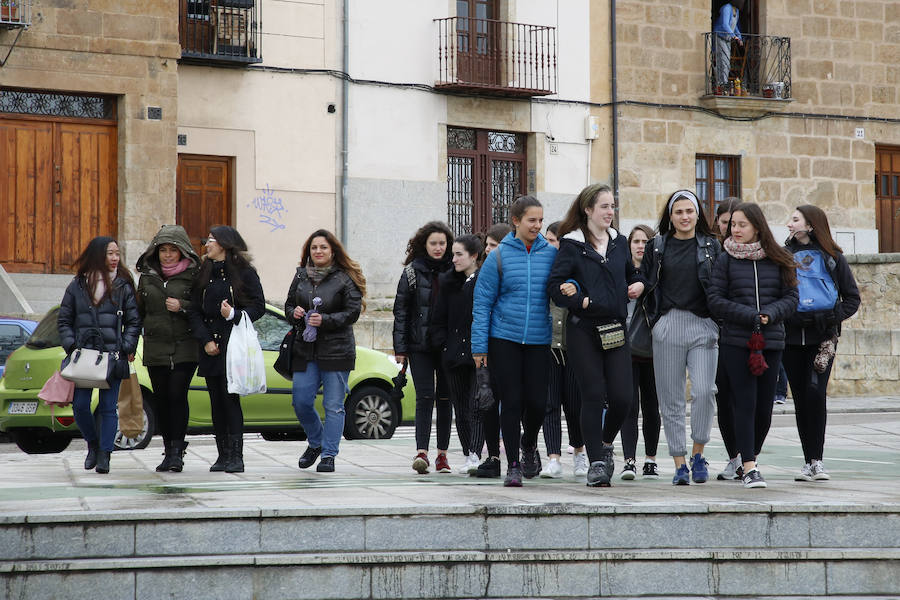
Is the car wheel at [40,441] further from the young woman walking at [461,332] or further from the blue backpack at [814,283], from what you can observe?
the blue backpack at [814,283]

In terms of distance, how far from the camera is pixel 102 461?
1007 cm

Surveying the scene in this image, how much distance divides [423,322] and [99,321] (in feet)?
7.44

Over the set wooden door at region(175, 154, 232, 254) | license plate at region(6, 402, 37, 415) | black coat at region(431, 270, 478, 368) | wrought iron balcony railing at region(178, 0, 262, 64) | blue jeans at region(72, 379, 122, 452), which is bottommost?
license plate at region(6, 402, 37, 415)

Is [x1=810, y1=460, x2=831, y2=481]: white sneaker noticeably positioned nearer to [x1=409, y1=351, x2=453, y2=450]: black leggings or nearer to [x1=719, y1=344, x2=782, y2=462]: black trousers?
[x1=719, y1=344, x2=782, y2=462]: black trousers

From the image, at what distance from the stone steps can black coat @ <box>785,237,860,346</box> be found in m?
2.15

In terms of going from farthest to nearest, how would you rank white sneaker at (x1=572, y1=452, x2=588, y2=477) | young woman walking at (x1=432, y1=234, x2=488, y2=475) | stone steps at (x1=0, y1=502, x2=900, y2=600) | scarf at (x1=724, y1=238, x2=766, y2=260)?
young woman walking at (x1=432, y1=234, x2=488, y2=475), white sneaker at (x1=572, y1=452, x2=588, y2=477), scarf at (x1=724, y1=238, x2=766, y2=260), stone steps at (x1=0, y1=502, x2=900, y2=600)

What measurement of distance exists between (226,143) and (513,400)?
16001mm

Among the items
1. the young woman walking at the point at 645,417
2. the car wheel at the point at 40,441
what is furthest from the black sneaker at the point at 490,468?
the car wheel at the point at 40,441

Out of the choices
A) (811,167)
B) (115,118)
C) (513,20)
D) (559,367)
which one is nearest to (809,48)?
(811,167)

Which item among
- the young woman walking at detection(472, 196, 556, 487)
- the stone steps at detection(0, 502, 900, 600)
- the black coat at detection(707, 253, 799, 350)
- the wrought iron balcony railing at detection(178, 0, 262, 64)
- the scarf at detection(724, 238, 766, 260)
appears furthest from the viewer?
the wrought iron balcony railing at detection(178, 0, 262, 64)

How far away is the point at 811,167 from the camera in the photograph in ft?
95.8

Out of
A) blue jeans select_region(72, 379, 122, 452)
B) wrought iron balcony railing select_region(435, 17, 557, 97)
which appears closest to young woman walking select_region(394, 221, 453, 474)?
blue jeans select_region(72, 379, 122, 452)

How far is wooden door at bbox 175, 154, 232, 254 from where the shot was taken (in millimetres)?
23688

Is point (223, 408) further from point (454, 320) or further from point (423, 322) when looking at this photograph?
point (454, 320)
